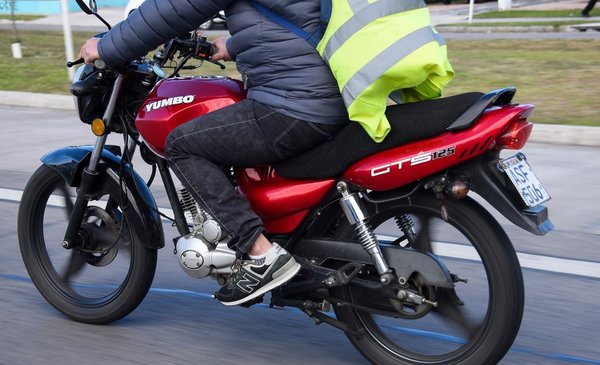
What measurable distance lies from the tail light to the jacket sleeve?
3.59 ft

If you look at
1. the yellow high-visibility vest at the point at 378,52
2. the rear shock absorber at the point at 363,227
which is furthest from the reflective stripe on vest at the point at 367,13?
the rear shock absorber at the point at 363,227

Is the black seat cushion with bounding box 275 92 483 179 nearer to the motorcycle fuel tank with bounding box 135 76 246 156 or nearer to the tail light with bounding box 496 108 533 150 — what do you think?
the tail light with bounding box 496 108 533 150

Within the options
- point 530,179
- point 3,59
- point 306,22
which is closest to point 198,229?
point 306,22

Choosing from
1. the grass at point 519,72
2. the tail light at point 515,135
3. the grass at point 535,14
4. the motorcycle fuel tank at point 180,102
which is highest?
the tail light at point 515,135

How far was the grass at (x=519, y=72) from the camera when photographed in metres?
10.3

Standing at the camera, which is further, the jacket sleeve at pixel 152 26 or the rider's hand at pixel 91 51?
the rider's hand at pixel 91 51

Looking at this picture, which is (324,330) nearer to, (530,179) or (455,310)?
(455,310)

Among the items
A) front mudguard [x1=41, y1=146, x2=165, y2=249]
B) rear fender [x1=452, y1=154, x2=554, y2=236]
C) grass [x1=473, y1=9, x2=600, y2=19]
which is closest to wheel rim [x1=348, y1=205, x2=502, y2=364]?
rear fender [x1=452, y1=154, x2=554, y2=236]

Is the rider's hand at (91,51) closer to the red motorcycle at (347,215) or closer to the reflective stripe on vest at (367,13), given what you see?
the red motorcycle at (347,215)

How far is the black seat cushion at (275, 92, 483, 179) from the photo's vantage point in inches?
137

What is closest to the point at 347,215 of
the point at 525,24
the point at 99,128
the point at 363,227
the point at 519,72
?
the point at 363,227

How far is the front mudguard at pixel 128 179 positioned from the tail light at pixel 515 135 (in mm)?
1585

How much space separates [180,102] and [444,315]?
131cm

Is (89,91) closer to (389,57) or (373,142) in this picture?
(373,142)
